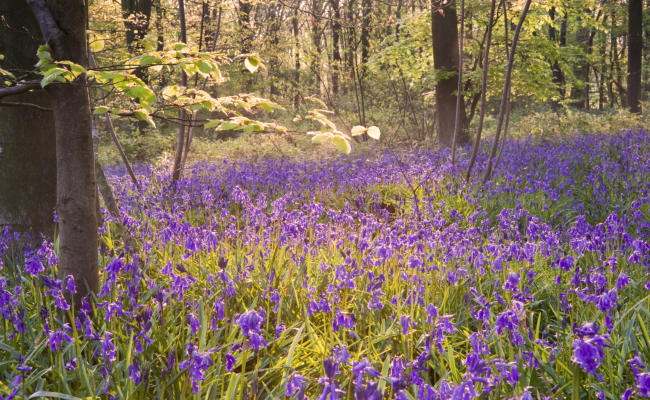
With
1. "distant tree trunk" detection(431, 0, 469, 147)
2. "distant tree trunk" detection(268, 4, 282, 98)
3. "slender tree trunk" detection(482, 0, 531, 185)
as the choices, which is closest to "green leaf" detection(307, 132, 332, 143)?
"slender tree trunk" detection(482, 0, 531, 185)

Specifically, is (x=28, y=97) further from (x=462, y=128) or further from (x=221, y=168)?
(x=462, y=128)

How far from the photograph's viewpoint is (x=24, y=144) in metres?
3.31

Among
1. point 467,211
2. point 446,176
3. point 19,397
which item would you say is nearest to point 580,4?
point 446,176

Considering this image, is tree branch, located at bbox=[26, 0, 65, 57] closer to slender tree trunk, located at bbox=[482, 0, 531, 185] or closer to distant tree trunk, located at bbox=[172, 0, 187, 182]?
distant tree trunk, located at bbox=[172, 0, 187, 182]

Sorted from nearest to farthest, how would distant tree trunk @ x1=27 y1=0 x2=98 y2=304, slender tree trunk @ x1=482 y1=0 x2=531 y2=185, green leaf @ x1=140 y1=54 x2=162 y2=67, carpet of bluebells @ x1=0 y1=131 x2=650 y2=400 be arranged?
carpet of bluebells @ x1=0 y1=131 x2=650 y2=400 < green leaf @ x1=140 y1=54 x2=162 y2=67 < distant tree trunk @ x1=27 y1=0 x2=98 y2=304 < slender tree trunk @ x1=482 y1=0 x2=531 y2=185

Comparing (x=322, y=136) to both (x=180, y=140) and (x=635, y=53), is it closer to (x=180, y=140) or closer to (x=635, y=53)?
(x=180, y=140)

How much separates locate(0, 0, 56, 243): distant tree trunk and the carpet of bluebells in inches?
11.3

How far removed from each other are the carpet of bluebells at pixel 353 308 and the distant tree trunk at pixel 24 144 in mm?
286

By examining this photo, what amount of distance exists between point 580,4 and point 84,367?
1232cm

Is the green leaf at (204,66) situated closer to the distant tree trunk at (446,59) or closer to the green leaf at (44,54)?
the green leaf at (44,54)

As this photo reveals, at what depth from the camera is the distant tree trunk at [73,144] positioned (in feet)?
7.38

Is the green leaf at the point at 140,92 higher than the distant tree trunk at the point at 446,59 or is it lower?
lower

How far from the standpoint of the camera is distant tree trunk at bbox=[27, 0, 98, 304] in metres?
2.25

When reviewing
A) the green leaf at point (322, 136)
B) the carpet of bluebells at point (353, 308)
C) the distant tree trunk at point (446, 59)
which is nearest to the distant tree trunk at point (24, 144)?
the carpet of bluebells at point (353, 308)
